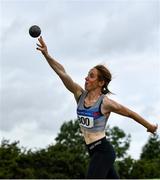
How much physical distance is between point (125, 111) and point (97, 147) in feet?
1.98

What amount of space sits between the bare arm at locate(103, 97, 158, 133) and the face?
35 cm

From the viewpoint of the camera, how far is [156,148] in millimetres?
88125

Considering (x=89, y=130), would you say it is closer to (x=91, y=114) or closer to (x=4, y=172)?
(x=91, y=114)

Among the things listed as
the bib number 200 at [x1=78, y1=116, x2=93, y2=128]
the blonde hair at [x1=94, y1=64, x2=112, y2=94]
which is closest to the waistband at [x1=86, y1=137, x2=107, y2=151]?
the bib number 200 at [x1=78, y1=116, x2=93, y2=128]

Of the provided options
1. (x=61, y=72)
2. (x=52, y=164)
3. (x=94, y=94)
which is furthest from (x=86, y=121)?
(x=52, y=164)

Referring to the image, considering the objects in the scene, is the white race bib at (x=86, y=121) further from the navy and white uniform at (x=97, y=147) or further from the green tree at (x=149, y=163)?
the green tree at (x=149, y=163)

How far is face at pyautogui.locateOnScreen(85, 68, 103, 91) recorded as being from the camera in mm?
9320

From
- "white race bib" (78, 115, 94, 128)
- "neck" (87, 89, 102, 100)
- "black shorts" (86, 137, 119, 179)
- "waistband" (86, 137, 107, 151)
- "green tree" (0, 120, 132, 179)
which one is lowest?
"black shorts" (86, 137, 119, 179)

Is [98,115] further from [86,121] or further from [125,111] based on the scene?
[125,111]

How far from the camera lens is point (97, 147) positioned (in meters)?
8.93

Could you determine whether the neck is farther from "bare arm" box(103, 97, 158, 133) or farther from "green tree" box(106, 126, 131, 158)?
"green tree" box(106, 126, 131, 158)

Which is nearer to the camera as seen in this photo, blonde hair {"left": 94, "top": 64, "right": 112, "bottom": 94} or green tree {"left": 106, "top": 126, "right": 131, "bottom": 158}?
blonde hair {"left": 94, "top": 64, "right": 112, "bottom": 94}

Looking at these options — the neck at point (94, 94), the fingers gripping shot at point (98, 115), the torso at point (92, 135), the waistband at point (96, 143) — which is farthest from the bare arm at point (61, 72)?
the waistband at point (96, 143)

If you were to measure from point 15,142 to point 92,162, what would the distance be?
49460 millimetres
